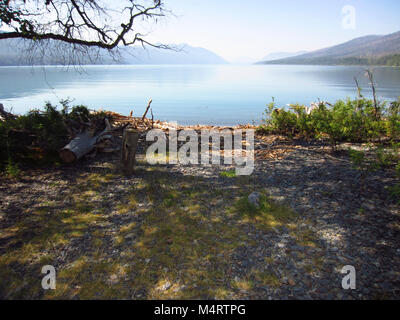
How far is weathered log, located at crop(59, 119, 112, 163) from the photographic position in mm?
8195

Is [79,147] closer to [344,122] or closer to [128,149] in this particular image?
[128,149]

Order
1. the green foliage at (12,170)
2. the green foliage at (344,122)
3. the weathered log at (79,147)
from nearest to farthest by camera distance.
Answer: the green foliage at (12,170)
the weathered log at (79,147)
the green foliage at (344,122)

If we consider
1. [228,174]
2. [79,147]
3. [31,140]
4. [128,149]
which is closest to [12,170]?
[31,140]

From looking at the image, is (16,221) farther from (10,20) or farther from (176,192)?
(10,20)

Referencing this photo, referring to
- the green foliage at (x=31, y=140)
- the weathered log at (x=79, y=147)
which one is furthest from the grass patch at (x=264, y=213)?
the green foliage at (x=31, y=140)

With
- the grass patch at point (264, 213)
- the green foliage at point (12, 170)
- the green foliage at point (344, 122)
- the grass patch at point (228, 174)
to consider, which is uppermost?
the green foliage at point (344, 122)

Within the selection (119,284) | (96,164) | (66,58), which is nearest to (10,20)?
(66,58)

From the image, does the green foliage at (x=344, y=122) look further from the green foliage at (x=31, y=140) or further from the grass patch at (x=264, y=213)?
the green foliage at (x=31, y=140)

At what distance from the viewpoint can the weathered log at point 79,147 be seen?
26.9 feet

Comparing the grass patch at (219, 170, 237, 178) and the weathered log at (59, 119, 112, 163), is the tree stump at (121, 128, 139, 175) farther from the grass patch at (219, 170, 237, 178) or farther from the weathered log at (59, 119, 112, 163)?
the grass patch at (219, 170, 237, 178)

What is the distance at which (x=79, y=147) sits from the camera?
8.42 m

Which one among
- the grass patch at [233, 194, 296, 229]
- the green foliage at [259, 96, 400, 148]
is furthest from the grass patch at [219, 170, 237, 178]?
the green foliage at [259, 96, 400, 148]

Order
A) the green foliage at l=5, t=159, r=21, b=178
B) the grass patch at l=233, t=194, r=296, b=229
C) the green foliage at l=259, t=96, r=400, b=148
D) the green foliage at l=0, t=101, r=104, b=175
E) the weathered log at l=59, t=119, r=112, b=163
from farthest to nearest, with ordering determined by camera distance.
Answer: the green foliage at l=259, t=96, r=400, b=148
the weathered log at l=59, t=119, r=112, b=163
the green foliage at l=0, t=101, r=104, b=175
the green foliage at l=5, t=159, r=21, b=178
the grass patch at l=233, t=194, r=296, b=229

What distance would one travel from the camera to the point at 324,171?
23.6 feet
